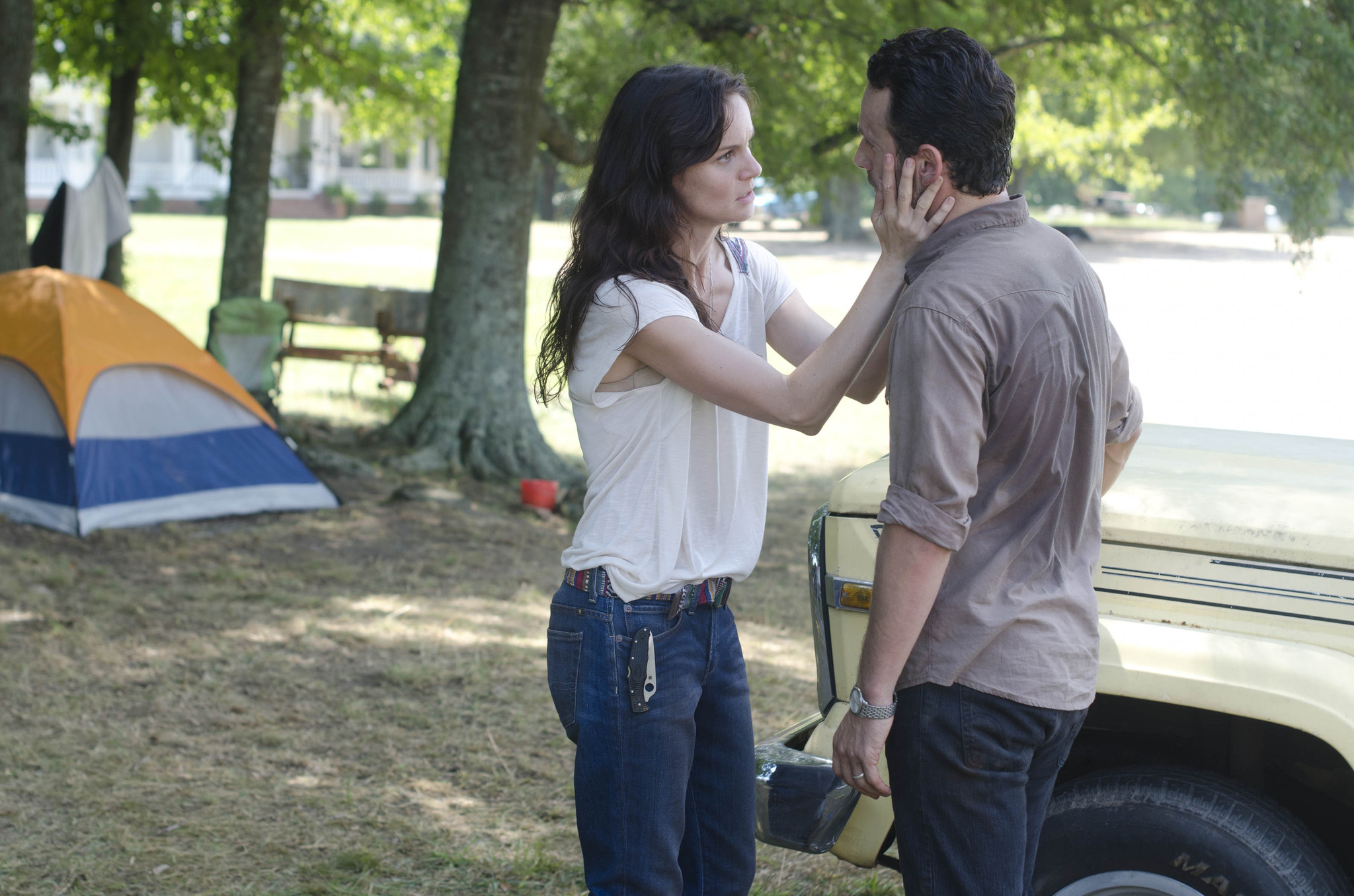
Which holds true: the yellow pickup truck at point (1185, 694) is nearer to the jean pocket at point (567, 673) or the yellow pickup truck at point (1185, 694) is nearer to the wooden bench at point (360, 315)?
the jean pocket at point (567, 673)

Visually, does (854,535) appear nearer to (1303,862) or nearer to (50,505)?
(1303,862)

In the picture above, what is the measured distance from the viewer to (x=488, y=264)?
8.91 metres

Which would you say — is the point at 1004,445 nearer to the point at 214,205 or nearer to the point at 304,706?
the point at 304,706

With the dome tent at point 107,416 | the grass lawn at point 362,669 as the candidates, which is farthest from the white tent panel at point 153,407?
the grass lawn at point 362,669

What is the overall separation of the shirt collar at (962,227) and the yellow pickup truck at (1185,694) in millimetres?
706

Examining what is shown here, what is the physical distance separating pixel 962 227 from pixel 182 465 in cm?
658

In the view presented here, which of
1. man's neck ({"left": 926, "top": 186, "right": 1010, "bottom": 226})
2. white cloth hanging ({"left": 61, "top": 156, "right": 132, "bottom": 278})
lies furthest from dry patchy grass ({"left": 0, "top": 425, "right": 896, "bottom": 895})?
man's neck ({"left": 926, "top": 186, "right": 1010, "bottom": 226})

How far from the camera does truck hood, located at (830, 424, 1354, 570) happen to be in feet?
7.68

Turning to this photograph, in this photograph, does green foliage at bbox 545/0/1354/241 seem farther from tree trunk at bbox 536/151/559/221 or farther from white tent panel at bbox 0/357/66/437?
tree trunk at bbox 536/151/559/221

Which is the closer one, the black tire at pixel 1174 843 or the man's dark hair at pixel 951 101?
the man's dark hair at pixel 951 101

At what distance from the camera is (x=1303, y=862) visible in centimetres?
231

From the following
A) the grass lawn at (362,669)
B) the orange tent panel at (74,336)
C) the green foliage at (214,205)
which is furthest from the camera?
the green foliage at (214,205)

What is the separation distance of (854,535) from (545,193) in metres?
48.7

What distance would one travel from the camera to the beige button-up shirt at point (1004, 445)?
1841 mm
